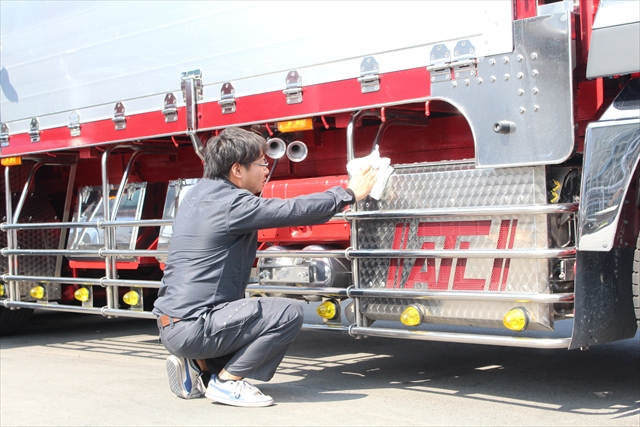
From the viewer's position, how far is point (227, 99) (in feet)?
A: 18.2

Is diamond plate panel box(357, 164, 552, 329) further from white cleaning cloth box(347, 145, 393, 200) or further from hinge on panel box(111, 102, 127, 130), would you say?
hinge on panel box(111, 102, 127, 130)

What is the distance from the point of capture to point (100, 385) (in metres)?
5.41

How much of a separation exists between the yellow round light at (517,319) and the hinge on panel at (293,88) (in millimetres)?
1850

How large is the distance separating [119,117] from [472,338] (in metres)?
3.27

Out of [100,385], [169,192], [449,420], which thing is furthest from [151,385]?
[449,420]

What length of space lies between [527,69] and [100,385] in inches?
128

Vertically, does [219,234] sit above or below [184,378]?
above

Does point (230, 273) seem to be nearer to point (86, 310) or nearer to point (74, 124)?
point (86, 310)

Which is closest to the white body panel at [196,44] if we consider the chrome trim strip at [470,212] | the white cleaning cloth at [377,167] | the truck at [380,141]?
the truck at [380,141]

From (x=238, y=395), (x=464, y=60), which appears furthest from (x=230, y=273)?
(x=464, y=60)

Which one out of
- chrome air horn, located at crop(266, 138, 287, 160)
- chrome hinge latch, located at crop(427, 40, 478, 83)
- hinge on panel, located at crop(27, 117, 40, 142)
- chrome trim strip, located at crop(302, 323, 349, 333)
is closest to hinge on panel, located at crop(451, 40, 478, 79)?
chrome hinge latch, located at crop(427, 40, 478, 83)

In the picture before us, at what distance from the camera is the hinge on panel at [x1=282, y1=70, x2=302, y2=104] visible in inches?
203

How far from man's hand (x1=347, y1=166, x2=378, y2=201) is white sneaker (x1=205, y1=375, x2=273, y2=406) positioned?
1.19 metres

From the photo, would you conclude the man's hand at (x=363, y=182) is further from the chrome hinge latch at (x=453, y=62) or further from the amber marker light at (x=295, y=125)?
the amber marker light at (x=295, y=125)
